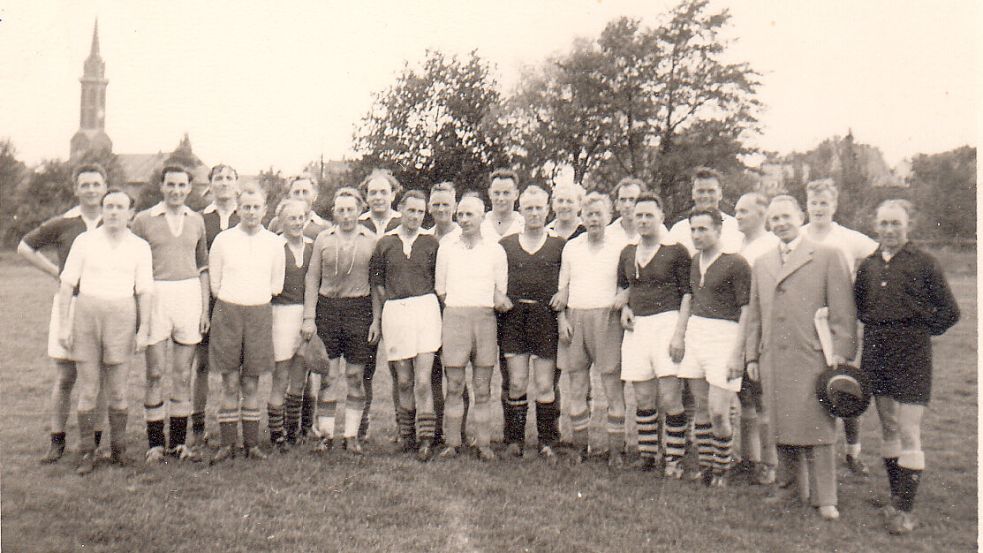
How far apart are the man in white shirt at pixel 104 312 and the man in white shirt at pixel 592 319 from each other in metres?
2.77

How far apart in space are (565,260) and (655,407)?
3.78 feet

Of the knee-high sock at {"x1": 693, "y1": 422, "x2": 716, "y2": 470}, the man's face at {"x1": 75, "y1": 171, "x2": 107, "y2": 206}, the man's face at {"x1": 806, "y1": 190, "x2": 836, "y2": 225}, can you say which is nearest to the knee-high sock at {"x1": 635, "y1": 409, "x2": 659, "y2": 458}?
the knee-high sock at {"x1": 693, "y1": 422, "x2": 716, "y2": 470}

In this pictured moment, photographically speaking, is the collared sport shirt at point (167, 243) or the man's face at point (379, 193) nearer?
the collared sport shirt at point (167, 243)

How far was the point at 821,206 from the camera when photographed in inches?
193

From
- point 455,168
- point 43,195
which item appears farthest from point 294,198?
point 43,195

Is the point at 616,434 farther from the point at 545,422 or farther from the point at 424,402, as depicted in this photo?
the point at 424,402

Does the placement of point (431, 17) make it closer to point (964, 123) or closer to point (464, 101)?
point (964, 123)

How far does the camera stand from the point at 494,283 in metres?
5.05

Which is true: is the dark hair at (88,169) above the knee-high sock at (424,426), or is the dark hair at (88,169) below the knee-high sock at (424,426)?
above

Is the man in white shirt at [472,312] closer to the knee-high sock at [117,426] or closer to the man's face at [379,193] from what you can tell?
the man's face at [379,193]

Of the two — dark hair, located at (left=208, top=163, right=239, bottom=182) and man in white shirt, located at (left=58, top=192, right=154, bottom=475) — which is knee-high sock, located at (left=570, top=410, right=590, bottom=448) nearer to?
man in white shirt, located at (left=58, top=192, right=154, bottom=475)

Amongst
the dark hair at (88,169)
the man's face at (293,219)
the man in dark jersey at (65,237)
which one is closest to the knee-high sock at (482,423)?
the man's face at (293,219)

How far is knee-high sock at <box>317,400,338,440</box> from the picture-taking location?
17.0 ft

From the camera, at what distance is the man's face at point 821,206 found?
4.91 metres
